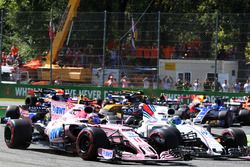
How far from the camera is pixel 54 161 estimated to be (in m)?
11.8

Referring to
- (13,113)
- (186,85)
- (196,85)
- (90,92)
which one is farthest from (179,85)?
(13,113)

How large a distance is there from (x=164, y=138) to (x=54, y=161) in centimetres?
219

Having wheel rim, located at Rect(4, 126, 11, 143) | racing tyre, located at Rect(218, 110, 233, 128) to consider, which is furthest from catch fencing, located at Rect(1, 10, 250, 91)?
wheel rim, located at Rect(4, 126, 11, 143)

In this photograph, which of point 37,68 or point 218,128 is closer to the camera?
point 218,128

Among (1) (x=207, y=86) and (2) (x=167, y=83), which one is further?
(2) (x=167, y=83)

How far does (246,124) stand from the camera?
22.9 metres

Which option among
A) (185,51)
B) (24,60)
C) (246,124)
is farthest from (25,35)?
(246,124)

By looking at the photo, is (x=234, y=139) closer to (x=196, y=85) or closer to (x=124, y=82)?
(x=196, y=85)

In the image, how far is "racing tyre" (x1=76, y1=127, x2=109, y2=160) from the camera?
11758 mm

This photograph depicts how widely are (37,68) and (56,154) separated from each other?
59.9ft

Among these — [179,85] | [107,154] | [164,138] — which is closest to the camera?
[107,154]

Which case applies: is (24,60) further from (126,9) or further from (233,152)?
(233,152)

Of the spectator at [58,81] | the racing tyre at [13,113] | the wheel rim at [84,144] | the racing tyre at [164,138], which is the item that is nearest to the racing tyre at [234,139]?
the racing tyre at [164,138]

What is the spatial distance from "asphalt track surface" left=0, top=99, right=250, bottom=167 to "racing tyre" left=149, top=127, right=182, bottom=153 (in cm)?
52
